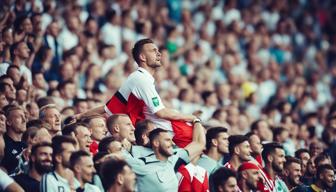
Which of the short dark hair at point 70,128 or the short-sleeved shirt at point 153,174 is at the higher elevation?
the short dark hair at point 70,128

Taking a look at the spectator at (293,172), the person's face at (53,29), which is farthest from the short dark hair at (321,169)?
Answer: the person's face at (53,29)

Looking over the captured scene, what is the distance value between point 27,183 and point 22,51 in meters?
4.71

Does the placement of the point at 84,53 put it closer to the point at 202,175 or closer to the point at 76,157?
the point at 202,175

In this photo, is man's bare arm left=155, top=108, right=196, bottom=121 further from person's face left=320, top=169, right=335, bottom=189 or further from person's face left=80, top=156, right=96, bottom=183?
person's face left=320, top=169, right=335, bottom=189

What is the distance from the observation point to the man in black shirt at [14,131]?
11.2m

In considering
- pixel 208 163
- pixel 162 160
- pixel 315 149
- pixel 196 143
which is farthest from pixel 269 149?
pixel 162 160

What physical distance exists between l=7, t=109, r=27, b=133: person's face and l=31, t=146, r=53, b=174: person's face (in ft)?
5.26

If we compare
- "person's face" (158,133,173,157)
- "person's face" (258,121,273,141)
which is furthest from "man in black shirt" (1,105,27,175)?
"person's face" (258,121,273,141)

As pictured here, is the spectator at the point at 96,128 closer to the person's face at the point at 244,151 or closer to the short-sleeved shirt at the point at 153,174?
the short-sleeved shirt at the point at 153,174

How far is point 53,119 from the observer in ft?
38.6

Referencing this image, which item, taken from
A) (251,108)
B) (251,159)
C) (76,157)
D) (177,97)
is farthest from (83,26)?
(76,157)

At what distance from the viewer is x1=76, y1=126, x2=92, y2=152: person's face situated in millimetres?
10891

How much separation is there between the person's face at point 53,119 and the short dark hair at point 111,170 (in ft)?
6.96

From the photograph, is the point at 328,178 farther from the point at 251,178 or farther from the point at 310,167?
the point at 251,178
